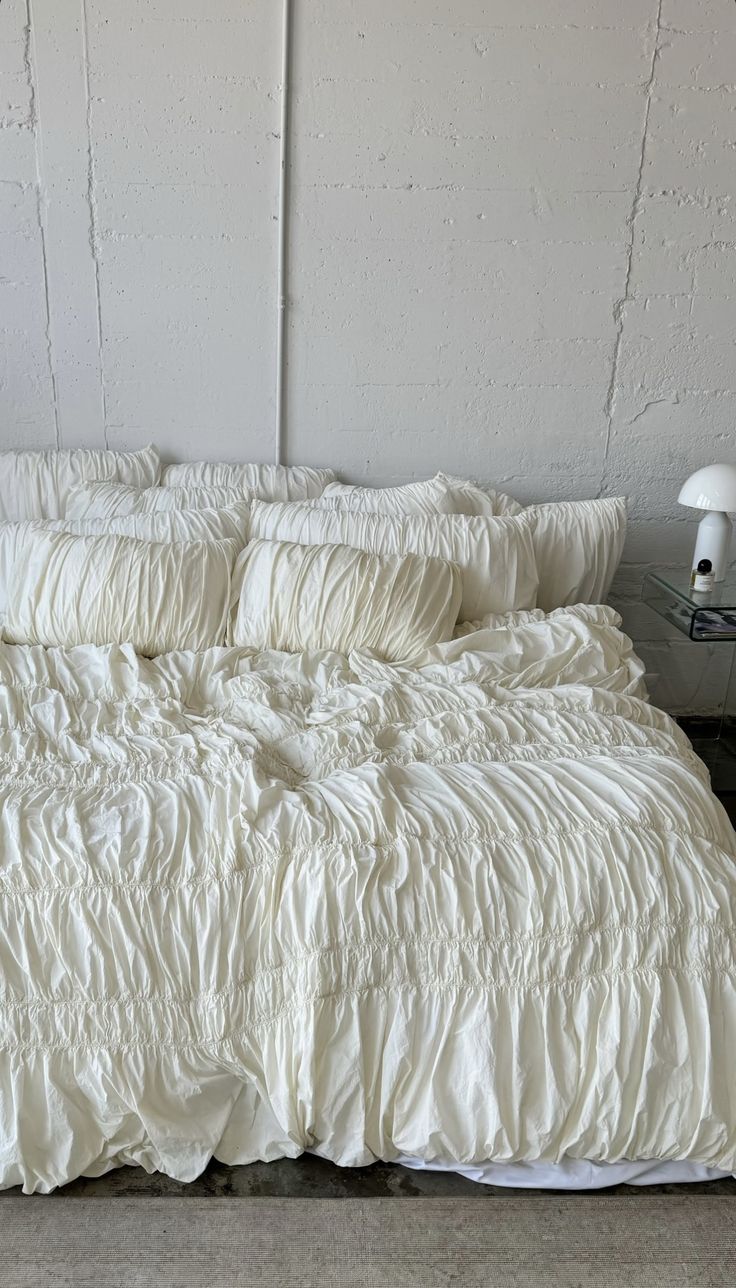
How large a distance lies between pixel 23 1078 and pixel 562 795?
905 mm

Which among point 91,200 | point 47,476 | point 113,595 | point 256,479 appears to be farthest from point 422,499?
point 91,200

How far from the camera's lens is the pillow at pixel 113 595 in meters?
2.03

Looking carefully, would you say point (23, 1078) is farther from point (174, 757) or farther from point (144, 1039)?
point (174, 757)

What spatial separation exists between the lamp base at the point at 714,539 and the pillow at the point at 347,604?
826mm

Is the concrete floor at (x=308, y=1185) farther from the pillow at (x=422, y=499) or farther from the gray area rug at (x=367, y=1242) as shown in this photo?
the pillow at (x=422, y=499)

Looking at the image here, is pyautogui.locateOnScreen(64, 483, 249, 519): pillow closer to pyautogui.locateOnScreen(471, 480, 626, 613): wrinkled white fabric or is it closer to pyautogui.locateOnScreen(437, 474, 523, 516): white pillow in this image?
pyautogui.locateOnScreen(437, 474, 523, 516): white pillow

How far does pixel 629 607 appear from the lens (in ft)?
9.61

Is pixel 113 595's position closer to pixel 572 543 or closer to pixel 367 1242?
pixel 572 543

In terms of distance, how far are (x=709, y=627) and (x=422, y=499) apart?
79 cm

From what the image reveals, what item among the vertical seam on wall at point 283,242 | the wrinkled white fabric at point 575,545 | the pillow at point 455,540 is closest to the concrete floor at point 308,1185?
the pillow at point 455,540

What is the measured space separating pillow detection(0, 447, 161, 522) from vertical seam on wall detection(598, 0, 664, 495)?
4.45 ft

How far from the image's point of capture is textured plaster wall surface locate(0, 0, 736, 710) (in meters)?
2.34

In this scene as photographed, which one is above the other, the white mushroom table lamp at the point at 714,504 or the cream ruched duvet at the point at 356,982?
the white mushroom table lamp at the point at 714,504

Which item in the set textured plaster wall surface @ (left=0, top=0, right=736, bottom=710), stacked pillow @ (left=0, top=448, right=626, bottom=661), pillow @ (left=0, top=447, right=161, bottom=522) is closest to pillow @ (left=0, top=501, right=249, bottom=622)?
stacked pillow @ (left=0, top=448, right=626, bottom=661)
